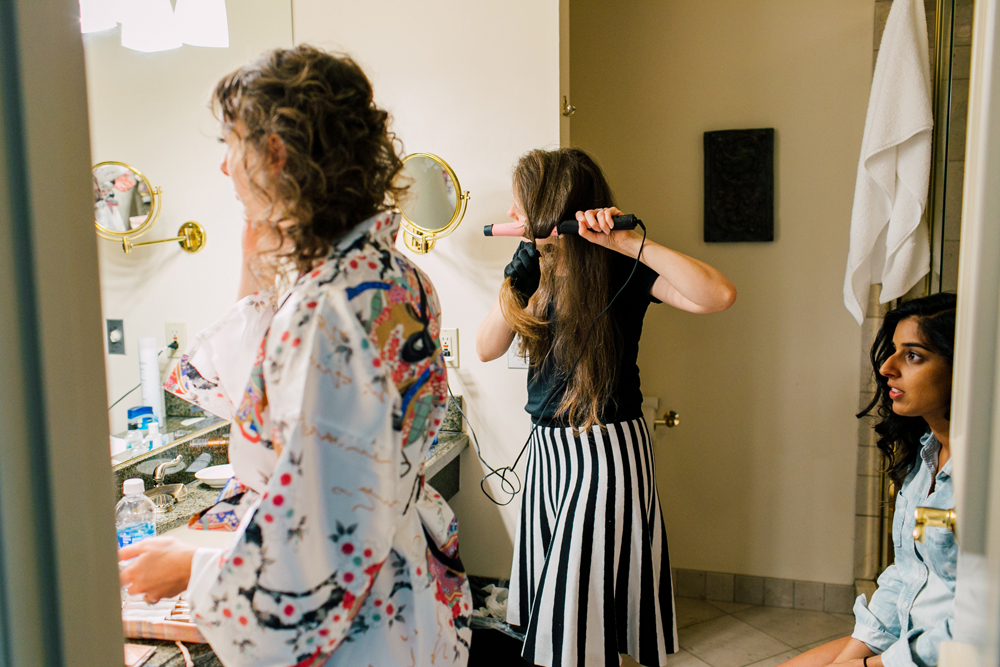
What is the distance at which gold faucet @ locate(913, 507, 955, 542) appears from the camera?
0.59 metres

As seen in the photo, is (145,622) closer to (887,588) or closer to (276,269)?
(276,269)

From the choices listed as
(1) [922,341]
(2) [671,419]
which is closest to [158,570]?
(1) [922,341]

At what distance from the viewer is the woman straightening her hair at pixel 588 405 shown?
1.41m

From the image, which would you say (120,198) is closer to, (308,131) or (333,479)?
(308,131)

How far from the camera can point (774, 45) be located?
203 cm

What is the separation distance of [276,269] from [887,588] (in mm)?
1216

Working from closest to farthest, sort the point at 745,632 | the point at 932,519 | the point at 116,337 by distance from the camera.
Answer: the point at 932,519
the point at 116,337
the point at 745,632

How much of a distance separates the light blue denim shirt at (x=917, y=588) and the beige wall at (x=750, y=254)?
88 cm

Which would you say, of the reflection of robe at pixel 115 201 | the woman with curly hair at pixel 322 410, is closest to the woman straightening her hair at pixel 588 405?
the woman with curly hair at pixel 322 410

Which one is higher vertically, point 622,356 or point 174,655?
point 622,356

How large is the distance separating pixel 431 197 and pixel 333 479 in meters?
1.19

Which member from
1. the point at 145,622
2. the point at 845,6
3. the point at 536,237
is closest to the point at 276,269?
the point at 145,622

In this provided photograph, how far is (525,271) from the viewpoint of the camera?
4.75 feet

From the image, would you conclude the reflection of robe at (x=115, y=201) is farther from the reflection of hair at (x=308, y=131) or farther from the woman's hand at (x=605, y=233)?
the woman's hand at (x=605, y=233)
